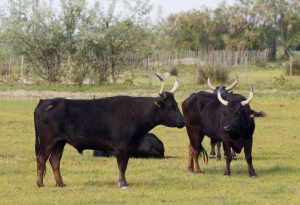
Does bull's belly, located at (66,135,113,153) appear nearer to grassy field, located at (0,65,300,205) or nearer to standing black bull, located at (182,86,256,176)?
grassy field, located at (0,65,300,205)

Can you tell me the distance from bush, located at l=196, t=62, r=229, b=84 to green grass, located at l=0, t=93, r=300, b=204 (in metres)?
18.6

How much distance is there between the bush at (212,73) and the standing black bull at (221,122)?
24608 millimetres

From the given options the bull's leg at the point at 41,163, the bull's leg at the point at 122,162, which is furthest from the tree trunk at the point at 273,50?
the bull's leg at the point at 41,163

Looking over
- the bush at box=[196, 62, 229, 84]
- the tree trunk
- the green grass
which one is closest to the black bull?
the green grass

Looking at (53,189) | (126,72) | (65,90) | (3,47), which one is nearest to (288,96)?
(65,90)

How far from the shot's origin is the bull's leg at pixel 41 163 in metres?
13.4

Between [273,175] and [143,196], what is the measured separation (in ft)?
11.4

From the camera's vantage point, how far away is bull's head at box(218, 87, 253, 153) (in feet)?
49.1

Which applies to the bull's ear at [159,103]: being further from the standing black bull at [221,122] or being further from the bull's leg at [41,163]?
the bull's leg at [41,163]

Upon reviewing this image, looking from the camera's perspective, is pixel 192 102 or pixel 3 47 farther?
pixel 3 47

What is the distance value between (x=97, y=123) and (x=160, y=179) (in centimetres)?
155

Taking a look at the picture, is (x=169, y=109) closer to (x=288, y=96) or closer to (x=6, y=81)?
(x=288, y=96)

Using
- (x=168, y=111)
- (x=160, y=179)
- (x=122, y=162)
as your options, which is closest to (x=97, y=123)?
(x=122, y=162)

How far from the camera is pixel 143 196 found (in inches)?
490
